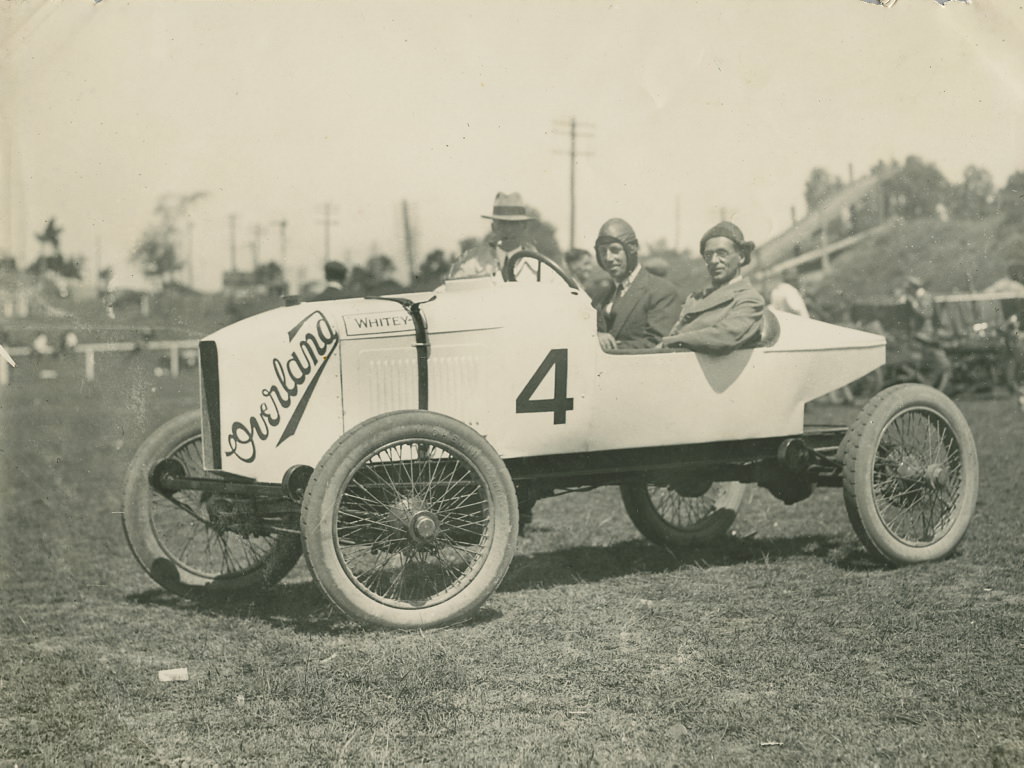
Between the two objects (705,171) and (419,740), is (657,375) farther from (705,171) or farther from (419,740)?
(705,171)

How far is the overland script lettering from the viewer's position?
5.02 meters

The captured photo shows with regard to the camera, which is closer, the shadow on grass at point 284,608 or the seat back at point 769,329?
the shadow on grass at point 284,608

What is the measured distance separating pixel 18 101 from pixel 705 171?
5.32m

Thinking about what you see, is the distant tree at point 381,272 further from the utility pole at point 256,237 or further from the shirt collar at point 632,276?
the shirt collar at point 632,276

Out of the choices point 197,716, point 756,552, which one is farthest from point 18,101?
point 756,552

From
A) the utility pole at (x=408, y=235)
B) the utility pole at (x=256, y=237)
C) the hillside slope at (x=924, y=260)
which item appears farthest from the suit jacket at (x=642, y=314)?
the hillside slope at (x=924, y=260)

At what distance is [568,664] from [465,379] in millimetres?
1496

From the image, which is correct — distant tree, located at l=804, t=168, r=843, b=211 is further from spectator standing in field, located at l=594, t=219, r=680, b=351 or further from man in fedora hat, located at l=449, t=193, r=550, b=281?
spectator standing in field, located at l=594, t=219, r=680, b=351

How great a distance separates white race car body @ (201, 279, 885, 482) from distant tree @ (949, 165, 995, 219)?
66.5 feet

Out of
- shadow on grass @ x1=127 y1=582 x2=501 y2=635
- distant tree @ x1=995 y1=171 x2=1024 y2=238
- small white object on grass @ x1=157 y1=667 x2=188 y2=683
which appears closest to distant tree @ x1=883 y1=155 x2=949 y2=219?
distant tree @ x1=995 y1=171 x2=1024 y2=238

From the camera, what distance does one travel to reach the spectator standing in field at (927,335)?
16.2 m

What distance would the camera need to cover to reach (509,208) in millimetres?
6785

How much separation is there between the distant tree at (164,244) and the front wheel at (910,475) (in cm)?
990

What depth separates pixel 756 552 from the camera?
21.6ft
